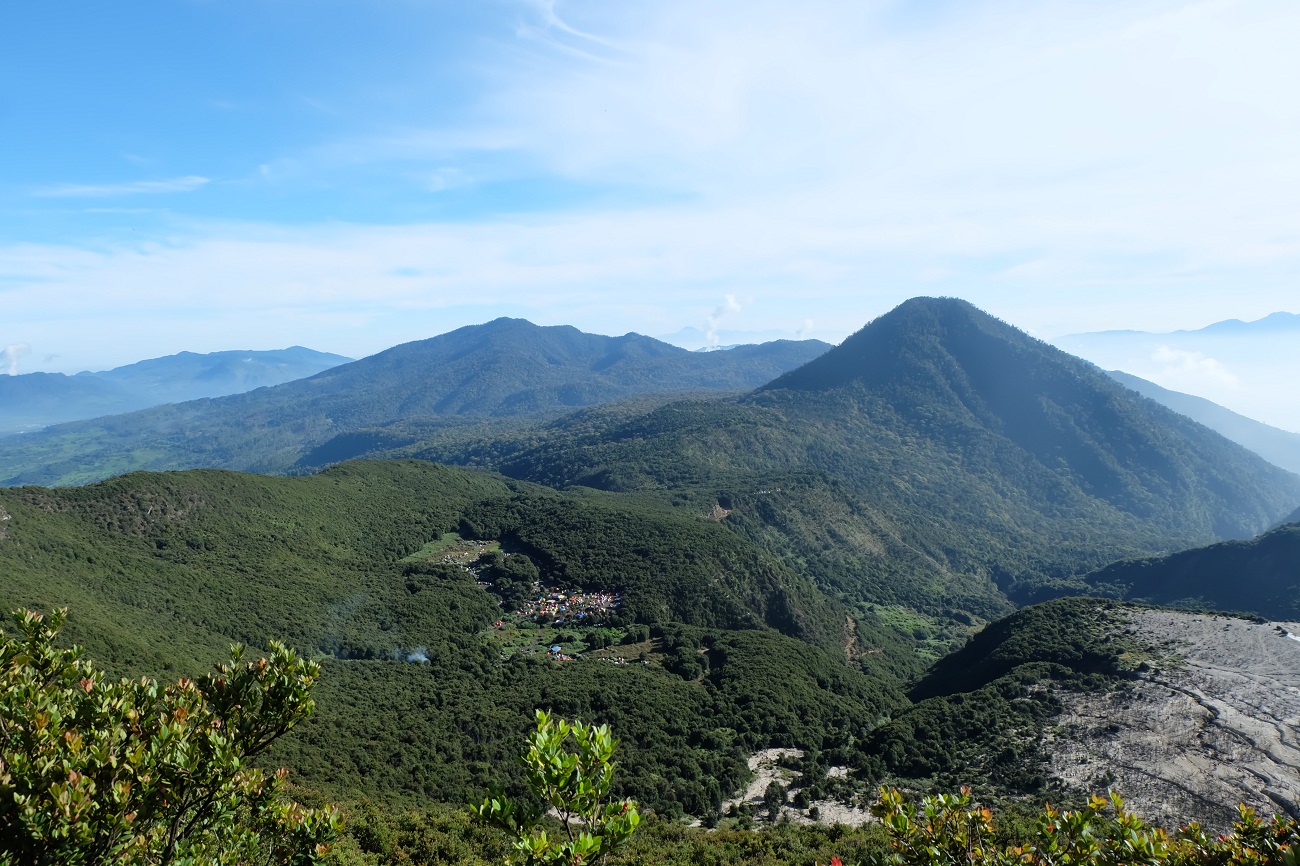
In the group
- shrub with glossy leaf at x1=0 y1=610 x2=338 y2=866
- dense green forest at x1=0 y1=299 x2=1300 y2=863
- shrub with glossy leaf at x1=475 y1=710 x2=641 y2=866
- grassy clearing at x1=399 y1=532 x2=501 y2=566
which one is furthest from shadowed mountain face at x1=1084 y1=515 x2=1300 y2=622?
shrub with glossy leaf at x1=0 y1=610 x2=338 y2=866

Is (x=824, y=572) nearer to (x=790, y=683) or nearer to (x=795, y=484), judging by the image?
(x=795, y=484)

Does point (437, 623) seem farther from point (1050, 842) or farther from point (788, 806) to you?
point (1050, 842)

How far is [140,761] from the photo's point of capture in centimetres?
702

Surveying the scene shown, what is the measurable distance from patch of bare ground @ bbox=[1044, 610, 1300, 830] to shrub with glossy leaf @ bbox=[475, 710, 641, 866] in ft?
134

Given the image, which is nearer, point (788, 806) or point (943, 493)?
point (788, 806)

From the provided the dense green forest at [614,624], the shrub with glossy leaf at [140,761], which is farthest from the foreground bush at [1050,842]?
the shrub with glossy leaf at [140,761]

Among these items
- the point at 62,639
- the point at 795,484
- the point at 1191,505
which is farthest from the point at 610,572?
the point at 1191,505

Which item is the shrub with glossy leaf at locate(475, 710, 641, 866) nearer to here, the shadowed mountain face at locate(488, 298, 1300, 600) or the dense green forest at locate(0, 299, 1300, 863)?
the dense green forest at locate(0, 299, 1300, 863)

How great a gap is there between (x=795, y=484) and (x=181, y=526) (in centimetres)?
11023

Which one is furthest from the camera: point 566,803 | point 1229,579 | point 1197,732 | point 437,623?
point 1229,579

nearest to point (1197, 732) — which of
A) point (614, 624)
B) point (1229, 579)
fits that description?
point (614, 624)

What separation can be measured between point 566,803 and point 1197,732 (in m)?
50.6

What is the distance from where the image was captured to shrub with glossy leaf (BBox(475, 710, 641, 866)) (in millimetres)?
6477

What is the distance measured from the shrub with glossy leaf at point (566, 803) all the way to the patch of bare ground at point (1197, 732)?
40993 mm
